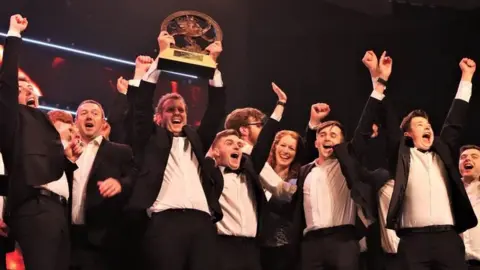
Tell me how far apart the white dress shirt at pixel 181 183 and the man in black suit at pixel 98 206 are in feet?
0.64

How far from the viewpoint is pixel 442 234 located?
3.70 m

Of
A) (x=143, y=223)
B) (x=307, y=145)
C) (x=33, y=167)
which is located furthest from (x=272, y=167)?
(x=33, y=167)

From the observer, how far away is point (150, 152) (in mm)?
3637

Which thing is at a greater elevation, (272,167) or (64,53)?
(64,53)

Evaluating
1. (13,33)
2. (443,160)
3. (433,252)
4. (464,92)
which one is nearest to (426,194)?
(443,160)

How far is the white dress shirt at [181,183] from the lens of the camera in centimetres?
351

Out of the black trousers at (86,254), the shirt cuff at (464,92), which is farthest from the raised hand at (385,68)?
the black trousers at (86,254)

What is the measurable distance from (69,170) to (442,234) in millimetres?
1951

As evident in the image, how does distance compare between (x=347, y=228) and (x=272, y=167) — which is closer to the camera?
(x=347, y=228)

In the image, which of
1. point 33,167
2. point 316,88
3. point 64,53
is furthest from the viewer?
point 316,88

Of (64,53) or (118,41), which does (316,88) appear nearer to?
(118,41)

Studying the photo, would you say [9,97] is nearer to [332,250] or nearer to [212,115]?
[212,115]

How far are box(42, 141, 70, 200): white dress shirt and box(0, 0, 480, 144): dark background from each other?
2.42m

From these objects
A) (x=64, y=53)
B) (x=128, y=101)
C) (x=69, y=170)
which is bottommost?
(x=69, y=170)
